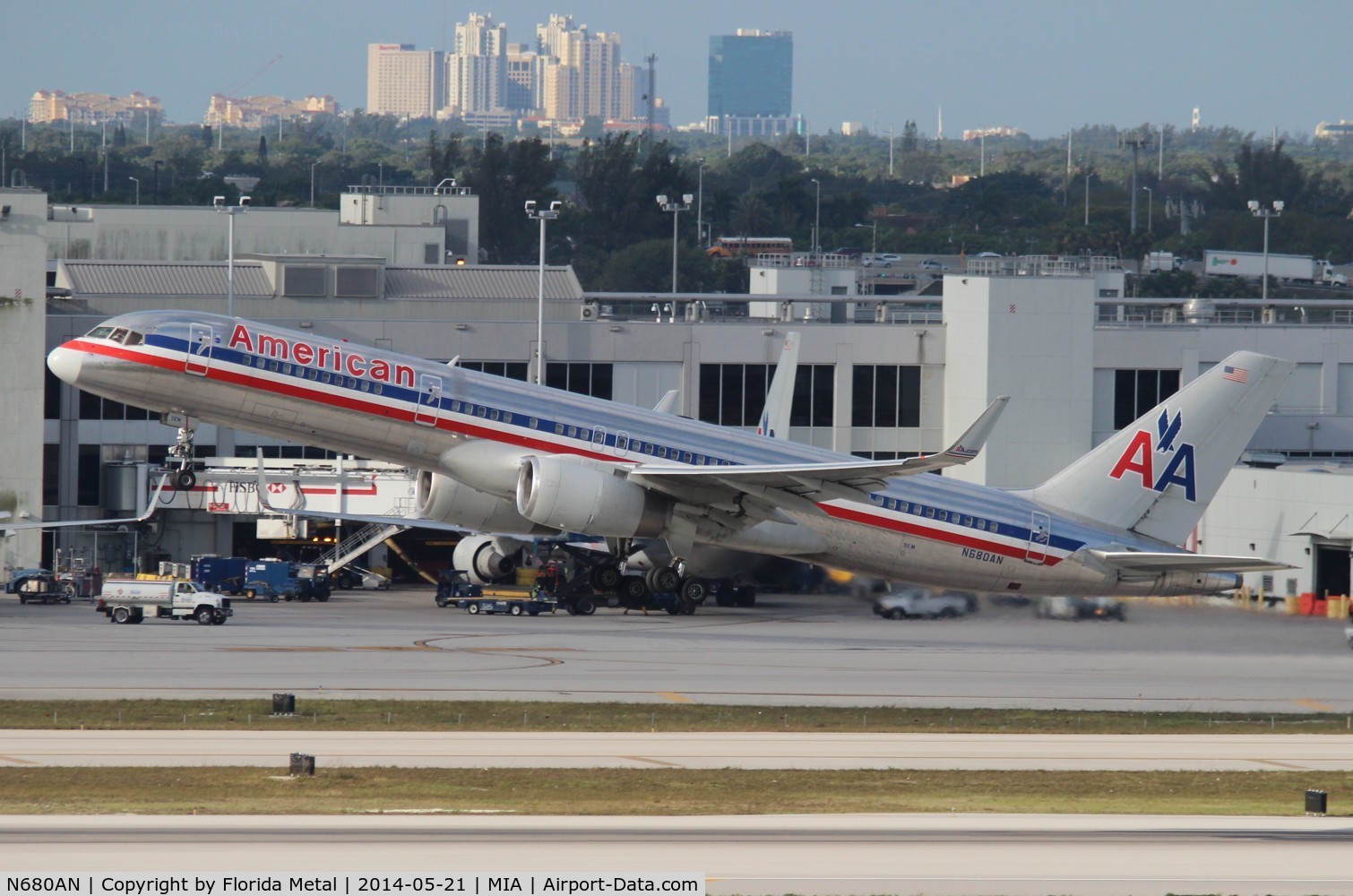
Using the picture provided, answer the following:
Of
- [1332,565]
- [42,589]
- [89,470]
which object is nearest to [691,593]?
[1332,565]

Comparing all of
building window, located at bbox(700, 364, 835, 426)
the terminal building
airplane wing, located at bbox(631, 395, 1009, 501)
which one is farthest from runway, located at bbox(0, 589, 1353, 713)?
building window, located at bbox(700, 364, 835, 426)

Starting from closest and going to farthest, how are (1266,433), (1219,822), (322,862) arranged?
(322,862) < (1219,822) < (1266,433)

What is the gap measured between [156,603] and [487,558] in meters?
14.6

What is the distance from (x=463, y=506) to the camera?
5012 centimetres

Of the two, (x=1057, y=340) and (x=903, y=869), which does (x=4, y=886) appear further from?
(x=1057, y=340)

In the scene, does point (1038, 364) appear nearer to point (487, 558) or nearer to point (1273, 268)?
point (487, 558)

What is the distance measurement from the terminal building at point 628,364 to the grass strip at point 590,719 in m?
27.3

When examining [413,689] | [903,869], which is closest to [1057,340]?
[413,689]

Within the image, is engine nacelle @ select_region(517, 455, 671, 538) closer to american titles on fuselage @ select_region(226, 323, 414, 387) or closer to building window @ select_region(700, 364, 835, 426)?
american titles on fuselage @ select_region(226, 323, 414, 387)

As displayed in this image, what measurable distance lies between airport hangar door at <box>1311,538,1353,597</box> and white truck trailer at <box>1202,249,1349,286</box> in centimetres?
11950

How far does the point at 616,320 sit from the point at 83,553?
1083 inches

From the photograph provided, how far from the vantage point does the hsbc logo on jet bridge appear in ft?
177

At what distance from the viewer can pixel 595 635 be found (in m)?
61.4

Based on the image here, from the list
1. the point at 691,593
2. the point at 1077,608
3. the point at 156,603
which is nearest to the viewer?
the point at 1077,608
